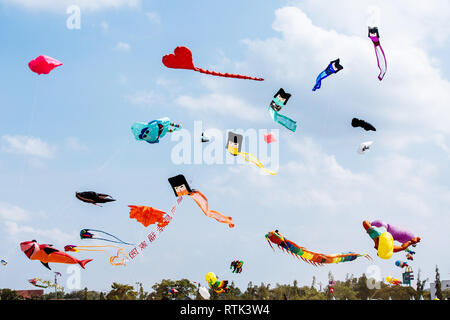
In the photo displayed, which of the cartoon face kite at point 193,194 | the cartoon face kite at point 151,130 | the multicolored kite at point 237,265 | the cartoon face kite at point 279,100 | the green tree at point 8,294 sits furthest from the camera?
the green tree at point 8,294

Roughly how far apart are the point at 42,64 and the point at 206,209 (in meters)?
9.91

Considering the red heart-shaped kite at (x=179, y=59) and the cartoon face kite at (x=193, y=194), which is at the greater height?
the red heart-shaped kite at (x=179, y=59)

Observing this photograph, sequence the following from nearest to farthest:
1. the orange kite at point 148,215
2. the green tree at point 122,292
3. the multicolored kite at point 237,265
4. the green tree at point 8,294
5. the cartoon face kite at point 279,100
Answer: the orange kite at point 148,215 < the cartoon face kite at point 279,100 < the multicolored kite at point 237,265 < the green tree at point 122,292 < the green tree at point 8,294

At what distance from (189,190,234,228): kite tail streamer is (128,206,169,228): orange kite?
69.2 inches

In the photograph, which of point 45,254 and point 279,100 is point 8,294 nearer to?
point 45,254

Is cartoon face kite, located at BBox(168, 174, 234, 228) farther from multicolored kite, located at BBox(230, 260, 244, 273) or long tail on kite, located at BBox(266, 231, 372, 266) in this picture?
multicolored kite, located at BBox(230, 260, 244, 273)

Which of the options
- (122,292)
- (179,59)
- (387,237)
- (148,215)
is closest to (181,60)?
(179,59)

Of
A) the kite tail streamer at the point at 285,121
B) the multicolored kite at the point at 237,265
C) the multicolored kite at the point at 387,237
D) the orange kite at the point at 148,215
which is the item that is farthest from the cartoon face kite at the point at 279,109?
the multicolored kite at the point at 237,265

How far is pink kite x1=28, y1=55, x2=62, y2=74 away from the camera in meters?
22.9

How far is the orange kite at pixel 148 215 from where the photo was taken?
23.9 m

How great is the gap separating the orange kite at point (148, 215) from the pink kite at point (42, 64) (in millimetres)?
7559

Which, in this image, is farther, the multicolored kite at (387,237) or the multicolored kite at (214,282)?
the multicolored kite at (214,282)

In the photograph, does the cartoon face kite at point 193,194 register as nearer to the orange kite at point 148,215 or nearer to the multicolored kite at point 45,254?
the orange kite at point 148,215

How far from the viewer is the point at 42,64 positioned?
2297 cm
